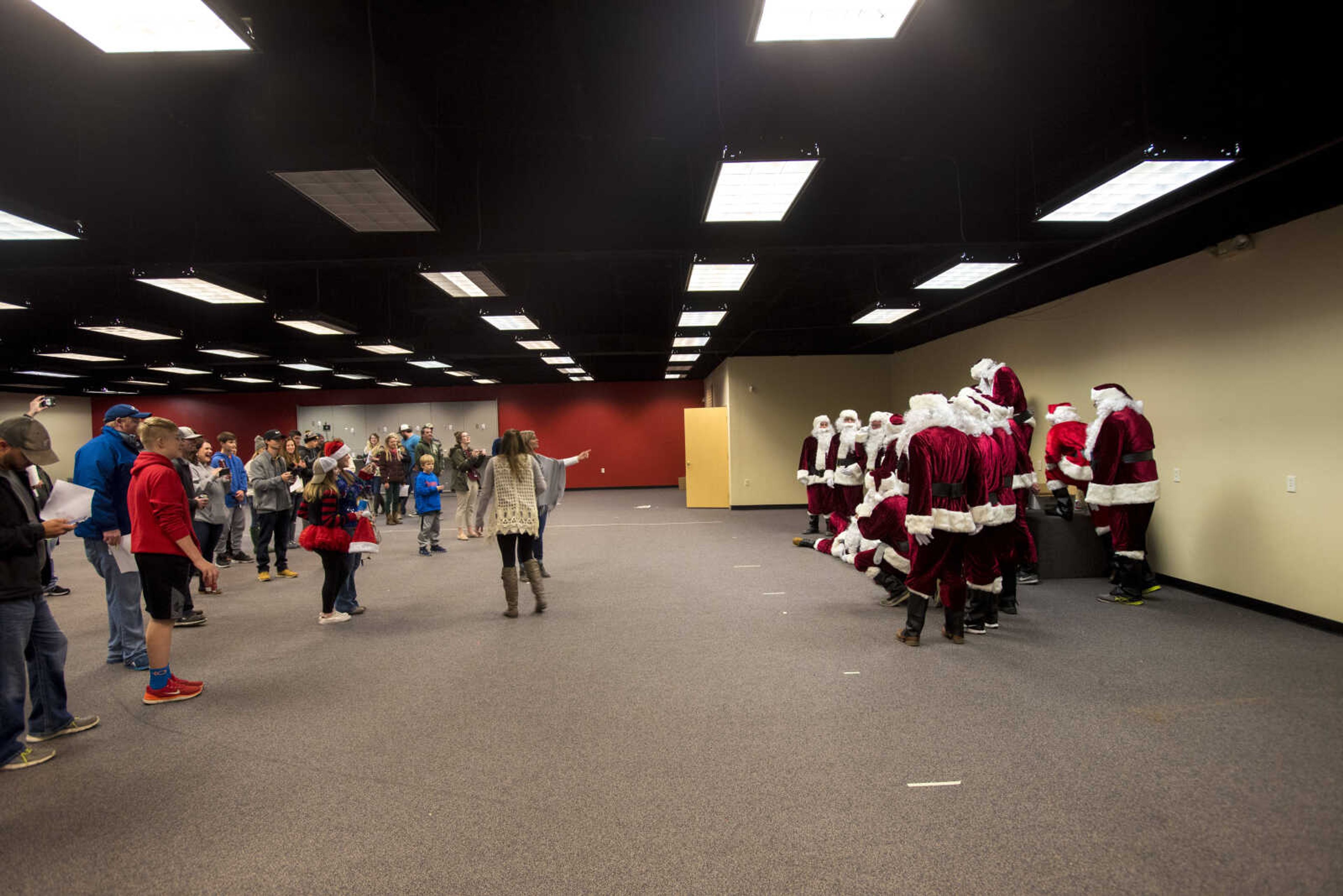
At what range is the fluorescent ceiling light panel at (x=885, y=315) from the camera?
717cm

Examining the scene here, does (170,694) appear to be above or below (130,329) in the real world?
below

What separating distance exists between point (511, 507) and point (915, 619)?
3.07 metres

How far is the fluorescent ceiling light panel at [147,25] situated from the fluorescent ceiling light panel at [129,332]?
18.3 feet

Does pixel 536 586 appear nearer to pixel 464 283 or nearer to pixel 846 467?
pixel 464 283

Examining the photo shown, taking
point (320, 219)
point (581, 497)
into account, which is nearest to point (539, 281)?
point (320, 219)

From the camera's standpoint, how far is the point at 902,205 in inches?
213

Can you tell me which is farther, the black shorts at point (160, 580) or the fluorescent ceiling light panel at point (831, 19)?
the black shorts at point (160, 580)

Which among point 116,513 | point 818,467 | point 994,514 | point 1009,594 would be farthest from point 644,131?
point 818,467

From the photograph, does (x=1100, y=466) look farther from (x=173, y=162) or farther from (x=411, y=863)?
(x=173, y=162)

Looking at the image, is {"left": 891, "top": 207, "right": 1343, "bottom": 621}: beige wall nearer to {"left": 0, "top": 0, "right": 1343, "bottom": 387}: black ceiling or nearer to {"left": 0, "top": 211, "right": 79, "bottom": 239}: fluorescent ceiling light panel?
{"left": 0, "top": 0, "right": 1343, "bottom": 387}: black ceiling

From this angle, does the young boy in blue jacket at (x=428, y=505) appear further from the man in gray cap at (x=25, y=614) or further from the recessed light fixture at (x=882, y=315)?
the recessed light fixture at (x=882, y=315)

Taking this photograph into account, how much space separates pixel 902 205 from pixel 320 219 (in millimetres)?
5014

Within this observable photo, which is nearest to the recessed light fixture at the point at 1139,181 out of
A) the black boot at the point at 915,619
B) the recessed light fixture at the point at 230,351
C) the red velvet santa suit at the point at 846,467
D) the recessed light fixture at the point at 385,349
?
the black boot at the point at 915,619

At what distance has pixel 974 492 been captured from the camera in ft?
13.4
